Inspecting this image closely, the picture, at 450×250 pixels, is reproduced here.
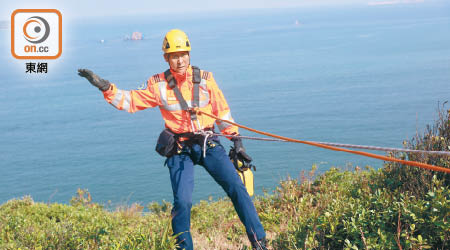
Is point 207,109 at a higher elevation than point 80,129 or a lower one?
higher

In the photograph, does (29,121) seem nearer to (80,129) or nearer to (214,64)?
(80,129)

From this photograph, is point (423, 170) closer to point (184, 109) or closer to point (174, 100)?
point (184, 109)

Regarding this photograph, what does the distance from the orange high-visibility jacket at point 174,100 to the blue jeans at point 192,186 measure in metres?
0.33

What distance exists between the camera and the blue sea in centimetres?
5059

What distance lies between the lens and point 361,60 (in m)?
94.8

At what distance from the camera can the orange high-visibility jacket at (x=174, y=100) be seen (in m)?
6.07

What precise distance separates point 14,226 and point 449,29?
142 metres

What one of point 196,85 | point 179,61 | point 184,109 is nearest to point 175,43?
point 179,61

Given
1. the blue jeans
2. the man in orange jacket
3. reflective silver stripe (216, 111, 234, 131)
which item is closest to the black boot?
the blue jeans

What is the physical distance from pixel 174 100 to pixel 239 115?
57.4 meters

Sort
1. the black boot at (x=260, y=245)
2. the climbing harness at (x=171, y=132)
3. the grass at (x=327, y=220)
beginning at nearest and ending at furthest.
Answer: the grass at (x=327, y=220) < the black boot at (x=260, y=245) < the climbing harness at (x=171, y=132)

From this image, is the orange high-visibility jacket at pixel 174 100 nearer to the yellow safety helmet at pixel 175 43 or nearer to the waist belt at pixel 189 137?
the waist belt at pixel 189 137

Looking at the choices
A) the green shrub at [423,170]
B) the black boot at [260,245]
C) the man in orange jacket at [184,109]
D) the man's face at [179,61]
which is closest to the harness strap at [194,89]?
the man in orange jacket at [184,109]

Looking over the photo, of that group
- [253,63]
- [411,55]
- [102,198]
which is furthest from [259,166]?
[411,55]
